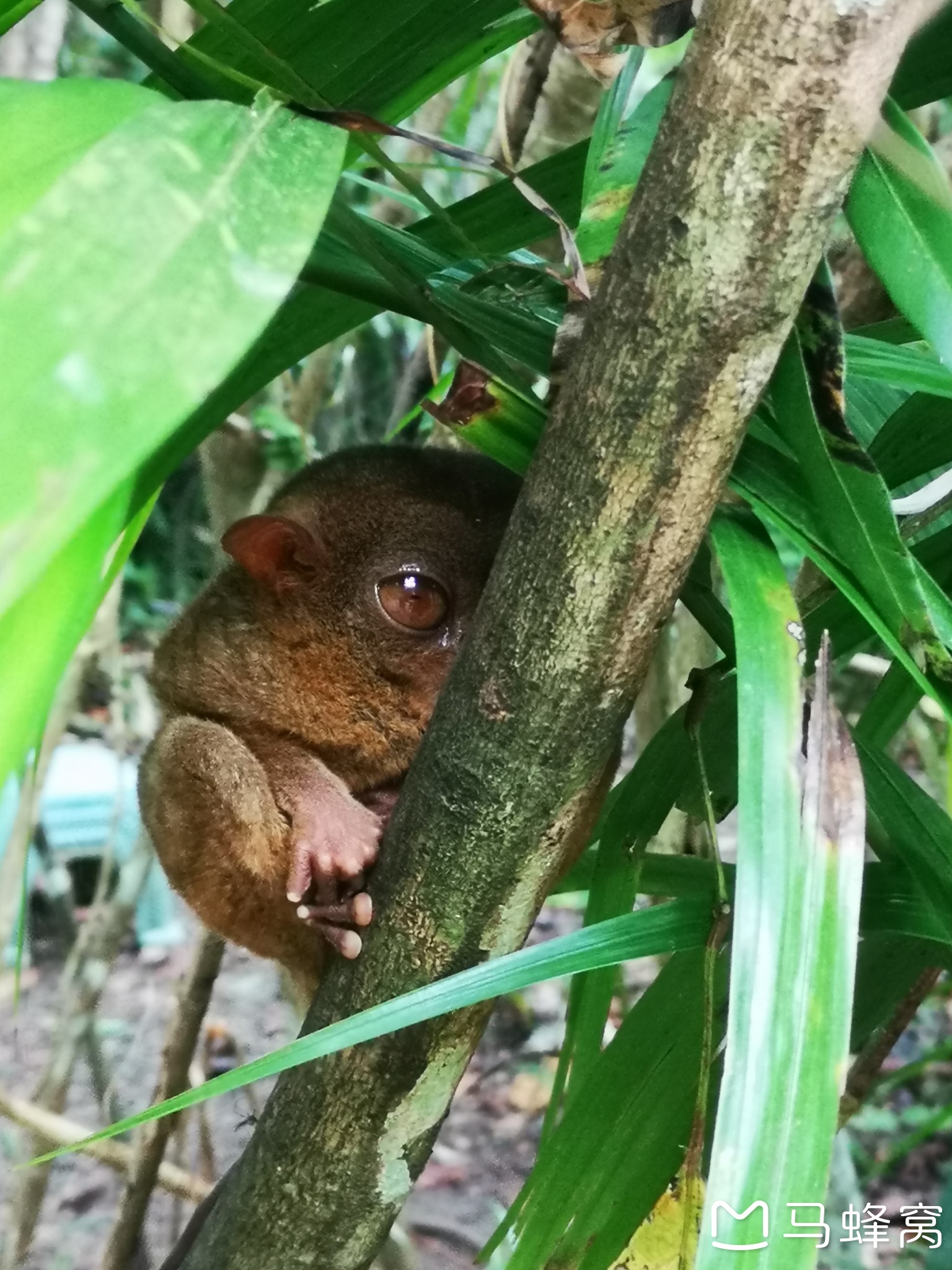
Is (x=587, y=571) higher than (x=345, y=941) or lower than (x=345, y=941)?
higher

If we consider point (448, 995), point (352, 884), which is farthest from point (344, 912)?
point (448, 995)

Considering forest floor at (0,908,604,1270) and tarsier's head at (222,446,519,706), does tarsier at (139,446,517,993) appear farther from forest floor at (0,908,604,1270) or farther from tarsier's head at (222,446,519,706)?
forest floor at (0,908,604,1270)

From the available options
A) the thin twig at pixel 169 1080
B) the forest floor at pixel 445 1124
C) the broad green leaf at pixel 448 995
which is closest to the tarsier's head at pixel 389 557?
the broad green leaf at pixel 448 995

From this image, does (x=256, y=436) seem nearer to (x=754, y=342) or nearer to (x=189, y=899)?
(x=189, y=899)

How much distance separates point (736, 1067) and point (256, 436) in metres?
2.48

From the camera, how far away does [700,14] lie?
2.29 ft

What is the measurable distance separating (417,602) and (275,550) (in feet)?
0.79

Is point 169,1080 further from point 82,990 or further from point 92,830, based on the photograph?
point 92,830

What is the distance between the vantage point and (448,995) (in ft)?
2.70

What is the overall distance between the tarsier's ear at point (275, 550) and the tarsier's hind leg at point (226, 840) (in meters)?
0.26

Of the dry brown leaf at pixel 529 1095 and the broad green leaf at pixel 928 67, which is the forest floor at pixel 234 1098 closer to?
the dry brown leaf at pixel 529 1095

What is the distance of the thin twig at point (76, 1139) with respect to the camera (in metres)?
2.31

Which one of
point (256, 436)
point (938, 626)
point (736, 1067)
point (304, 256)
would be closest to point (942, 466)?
point (938, 626)

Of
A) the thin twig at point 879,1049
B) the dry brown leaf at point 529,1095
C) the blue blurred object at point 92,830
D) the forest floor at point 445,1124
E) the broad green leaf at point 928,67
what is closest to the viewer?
the broad green leaf at point 928,67
